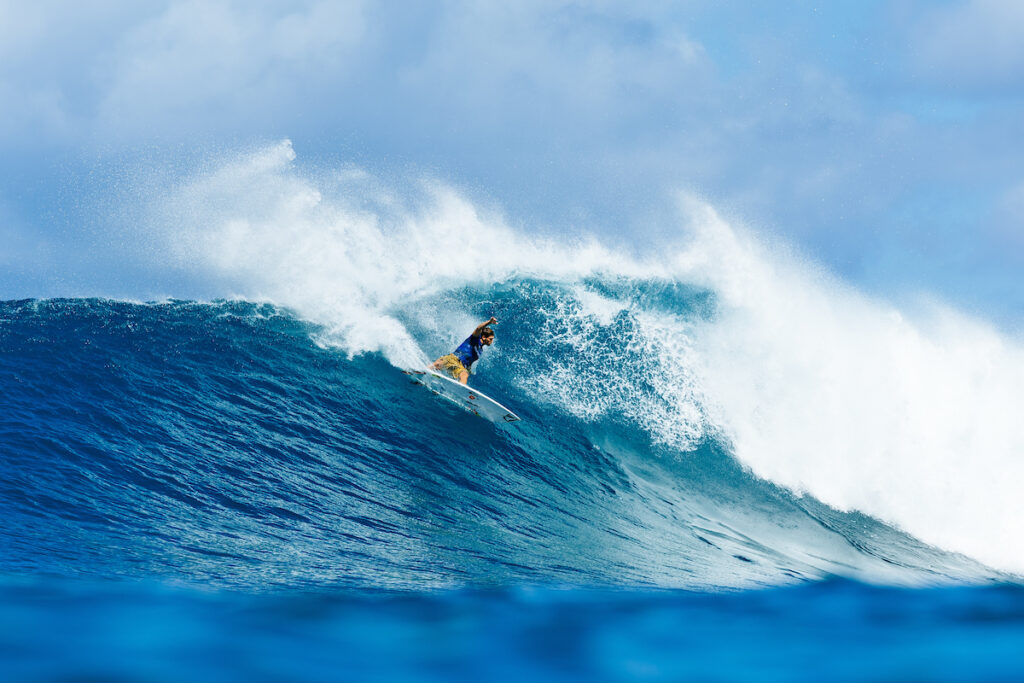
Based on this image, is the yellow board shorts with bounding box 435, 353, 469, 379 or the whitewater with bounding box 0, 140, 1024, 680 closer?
the whitewater with bounding box 0, 140, 1024, 680

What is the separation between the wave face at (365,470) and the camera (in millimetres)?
5453

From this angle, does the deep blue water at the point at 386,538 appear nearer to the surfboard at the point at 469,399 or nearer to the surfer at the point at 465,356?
the surfboard at the point at 469,399

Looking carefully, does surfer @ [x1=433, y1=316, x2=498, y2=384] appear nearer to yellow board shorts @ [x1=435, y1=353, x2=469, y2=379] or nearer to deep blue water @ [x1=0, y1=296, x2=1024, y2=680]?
yellow board shorts @ [x1=435, y1=353, x2=469, y2=379]

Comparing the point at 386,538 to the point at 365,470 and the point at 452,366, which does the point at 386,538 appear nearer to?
the point at 365,470

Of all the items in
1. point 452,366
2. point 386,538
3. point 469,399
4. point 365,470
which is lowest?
point 386,538

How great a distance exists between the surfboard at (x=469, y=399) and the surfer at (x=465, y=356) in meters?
0.19

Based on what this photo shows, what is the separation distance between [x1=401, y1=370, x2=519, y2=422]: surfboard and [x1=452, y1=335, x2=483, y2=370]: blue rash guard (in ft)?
1.60

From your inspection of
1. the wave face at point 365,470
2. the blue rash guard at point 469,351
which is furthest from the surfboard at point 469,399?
the blue rash guard at point 469,351

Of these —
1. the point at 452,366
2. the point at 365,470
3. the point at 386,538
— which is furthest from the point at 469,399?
the point at 386,538

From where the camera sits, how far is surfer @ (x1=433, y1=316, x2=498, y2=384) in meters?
10.4

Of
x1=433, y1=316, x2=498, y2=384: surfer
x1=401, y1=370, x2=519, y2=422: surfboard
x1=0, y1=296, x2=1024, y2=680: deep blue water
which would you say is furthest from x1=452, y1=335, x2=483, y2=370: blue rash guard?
x1=0, y1=296, x2=1024, y2=680: deep blue water

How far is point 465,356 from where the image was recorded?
1058cm

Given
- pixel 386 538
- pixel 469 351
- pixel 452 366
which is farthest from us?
pixel 469 351

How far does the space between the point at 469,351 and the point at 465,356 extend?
0.10 metres
